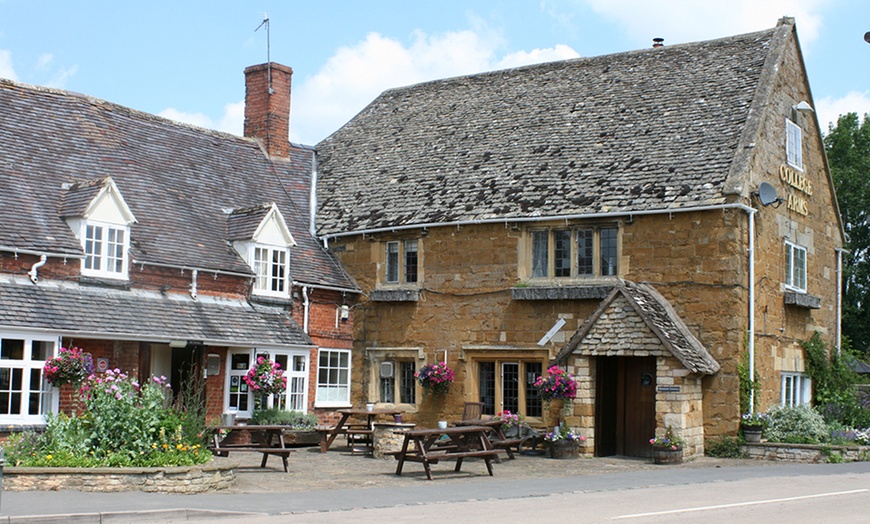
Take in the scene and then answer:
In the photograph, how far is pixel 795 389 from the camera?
83.5 ft

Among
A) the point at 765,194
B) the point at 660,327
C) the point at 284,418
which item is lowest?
the point at 284,418

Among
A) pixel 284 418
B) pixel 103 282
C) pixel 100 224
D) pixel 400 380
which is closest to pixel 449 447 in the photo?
pixel 284 418

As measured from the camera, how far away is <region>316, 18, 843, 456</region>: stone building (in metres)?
22.3

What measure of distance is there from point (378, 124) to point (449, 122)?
281cm

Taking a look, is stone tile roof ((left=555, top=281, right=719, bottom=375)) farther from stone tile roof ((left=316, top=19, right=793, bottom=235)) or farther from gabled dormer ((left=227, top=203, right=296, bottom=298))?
gabled dormer ((left=227, top=203, right=296, bottom=298))

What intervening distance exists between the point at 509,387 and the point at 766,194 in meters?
7.19

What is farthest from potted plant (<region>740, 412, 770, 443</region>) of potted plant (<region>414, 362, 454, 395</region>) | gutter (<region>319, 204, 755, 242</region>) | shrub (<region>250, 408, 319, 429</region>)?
shrub (<region>250, 408, 319, 429</region>)

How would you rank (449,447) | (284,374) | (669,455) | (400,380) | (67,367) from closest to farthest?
(67,367), (449,447), (669,455), (284,374), (400,380)

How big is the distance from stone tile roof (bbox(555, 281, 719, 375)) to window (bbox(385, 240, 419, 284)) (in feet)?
16.5

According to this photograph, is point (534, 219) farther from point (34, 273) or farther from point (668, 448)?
point (34, 273)

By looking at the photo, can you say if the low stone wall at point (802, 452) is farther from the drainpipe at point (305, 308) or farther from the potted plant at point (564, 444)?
the drainpipe at point (305, 308)

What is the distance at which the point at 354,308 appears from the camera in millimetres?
27328

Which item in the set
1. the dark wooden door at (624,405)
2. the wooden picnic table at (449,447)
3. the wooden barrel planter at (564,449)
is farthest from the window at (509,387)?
the wooden picnic table at (449,447)

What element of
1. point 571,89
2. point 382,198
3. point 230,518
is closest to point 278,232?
point 382,198
